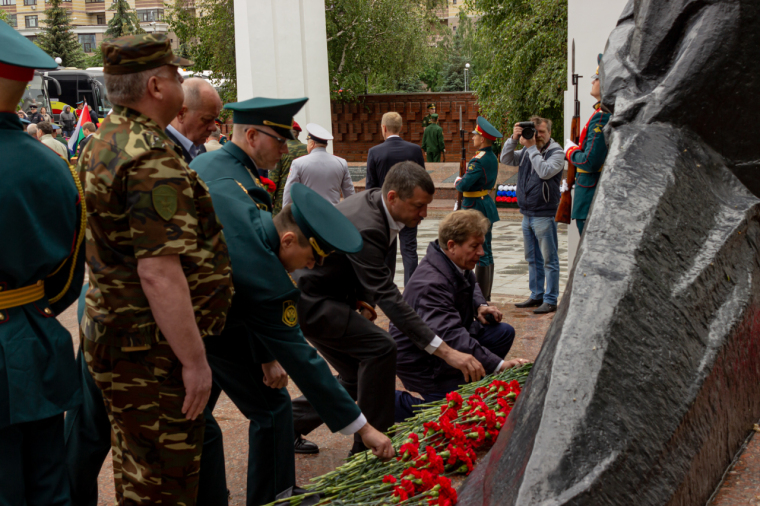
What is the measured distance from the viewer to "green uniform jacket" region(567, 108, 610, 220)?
555cm

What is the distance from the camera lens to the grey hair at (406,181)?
3.56 meters

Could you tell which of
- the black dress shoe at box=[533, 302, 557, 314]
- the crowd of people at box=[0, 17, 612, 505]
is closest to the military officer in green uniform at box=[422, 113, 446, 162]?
the black dress shoe at box=[533, 302, 557, 314]

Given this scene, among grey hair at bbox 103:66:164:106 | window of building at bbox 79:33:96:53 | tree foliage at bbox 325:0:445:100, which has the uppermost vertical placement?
window of building at bbox 79:33:96:53

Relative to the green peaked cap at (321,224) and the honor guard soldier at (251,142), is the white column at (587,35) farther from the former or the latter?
the green peaked cap at (321,224)

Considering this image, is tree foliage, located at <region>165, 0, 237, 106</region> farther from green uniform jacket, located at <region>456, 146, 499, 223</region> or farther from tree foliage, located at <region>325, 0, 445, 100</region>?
green uniform jacket, located at <region>456, 146, 499, 223</region>

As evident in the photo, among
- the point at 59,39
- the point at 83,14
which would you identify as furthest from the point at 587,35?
the point at 83,14

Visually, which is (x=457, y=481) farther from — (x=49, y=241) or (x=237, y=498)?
(x=49, y=241)

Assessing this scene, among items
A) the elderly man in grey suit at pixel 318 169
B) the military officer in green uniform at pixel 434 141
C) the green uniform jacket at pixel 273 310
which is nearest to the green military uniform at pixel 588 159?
the elderly man in grey suit at pixel 318 169

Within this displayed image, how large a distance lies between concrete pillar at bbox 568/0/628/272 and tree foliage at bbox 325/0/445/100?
69.0 ft

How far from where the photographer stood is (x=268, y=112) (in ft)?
9.61

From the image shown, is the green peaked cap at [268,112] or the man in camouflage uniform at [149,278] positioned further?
the green peaked cap at [268,112]

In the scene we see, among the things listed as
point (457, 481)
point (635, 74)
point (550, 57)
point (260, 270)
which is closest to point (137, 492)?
point (260, 270)

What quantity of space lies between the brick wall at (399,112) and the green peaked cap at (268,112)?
2321cm

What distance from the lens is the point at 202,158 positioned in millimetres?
3039
